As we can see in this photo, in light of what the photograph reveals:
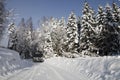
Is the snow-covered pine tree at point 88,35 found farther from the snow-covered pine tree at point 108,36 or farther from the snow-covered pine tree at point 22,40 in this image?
the snow-covered pine tree at point 22,40

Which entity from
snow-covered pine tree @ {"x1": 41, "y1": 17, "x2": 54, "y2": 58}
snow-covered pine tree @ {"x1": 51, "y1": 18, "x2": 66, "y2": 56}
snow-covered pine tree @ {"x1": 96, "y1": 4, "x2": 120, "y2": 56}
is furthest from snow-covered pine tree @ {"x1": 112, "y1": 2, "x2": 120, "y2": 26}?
snow-covered pine tree @ {"x1": 41, "y1": 17, "x2": 54, "y2": 58}

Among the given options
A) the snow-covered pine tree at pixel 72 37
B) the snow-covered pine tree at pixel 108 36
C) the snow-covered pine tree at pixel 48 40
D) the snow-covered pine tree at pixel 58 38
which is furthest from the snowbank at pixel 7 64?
the snow-covered pine tree at pixel 48 40

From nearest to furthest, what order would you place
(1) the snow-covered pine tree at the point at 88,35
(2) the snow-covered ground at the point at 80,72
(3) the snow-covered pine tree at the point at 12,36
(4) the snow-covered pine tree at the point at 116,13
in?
(2) the snow-covered ground at the point at 80,72 < (1) the snow-covered pine tree at the point at 88,35 < (4) the snow-covered pine tree at the point at 116,13 < (3) the snow-covered pine tree at the point at 12,36

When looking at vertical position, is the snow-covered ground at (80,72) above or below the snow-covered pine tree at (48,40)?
below

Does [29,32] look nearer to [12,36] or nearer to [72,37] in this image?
[12,36]

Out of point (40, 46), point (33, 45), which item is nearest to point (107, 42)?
point (40, 46)

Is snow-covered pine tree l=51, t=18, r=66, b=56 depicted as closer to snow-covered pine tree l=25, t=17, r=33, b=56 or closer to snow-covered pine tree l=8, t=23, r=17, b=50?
snow-covered pine tree l=8, t=23, r=17, b=50

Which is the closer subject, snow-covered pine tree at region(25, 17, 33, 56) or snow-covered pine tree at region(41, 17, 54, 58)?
snow-covered pine tree at region(41, 17, 54, 58)

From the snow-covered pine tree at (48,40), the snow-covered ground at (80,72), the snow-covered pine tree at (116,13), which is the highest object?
the snow-covered pine tree at (116,13)

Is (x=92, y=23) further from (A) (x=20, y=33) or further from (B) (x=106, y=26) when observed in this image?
(A) (x=20, y=33)

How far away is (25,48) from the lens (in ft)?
257

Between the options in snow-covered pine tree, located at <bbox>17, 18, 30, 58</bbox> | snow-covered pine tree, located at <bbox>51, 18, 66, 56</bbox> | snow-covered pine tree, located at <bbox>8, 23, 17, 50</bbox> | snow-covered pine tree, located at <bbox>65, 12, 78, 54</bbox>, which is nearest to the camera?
snow-covered pine tree, located at <bbox>65, 12, 78, 54</bbox>

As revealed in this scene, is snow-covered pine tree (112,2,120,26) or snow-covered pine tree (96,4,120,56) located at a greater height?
snow-covered pine tree (112,2,120,26)

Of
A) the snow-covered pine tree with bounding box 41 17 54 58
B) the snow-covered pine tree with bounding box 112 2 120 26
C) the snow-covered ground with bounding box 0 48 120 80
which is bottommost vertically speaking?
the snow-covered ground with bounding box 0 48 120 80
